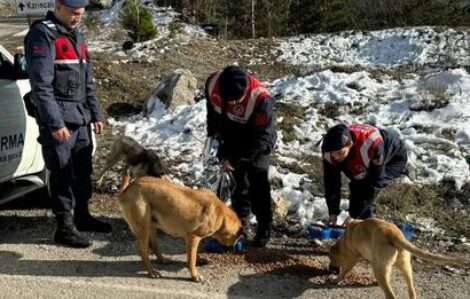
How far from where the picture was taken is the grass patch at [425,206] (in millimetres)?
5820

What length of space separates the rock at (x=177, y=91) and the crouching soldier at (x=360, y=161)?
5366mm

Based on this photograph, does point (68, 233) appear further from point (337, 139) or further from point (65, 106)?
point (337, 139)

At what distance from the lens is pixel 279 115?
30.4 feet

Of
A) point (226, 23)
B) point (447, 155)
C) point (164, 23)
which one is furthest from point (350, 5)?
point (447, 155)

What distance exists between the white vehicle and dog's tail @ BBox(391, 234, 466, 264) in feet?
10.7

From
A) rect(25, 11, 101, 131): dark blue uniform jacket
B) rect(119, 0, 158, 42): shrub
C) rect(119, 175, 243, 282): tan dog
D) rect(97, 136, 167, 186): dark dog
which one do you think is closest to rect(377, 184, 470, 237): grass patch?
rect(119, 175, 243, 282): tan dog

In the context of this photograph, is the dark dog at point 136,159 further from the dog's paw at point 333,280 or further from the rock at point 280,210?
the dog's paw at point 333,280

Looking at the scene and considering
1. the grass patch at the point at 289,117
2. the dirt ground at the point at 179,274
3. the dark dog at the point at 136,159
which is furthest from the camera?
the grass patch at the point at 289,117

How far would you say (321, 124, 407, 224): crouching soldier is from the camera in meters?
4.79

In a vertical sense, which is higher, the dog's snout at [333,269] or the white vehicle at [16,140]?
the white vehicle at [16,140]

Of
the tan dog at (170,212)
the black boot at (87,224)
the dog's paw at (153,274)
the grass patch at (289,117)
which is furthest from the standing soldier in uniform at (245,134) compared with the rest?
the grass patch at (289,117)

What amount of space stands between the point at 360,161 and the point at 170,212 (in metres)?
1.64

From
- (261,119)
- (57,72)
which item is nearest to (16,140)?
(57,72)

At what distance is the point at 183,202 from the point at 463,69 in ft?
25.3
